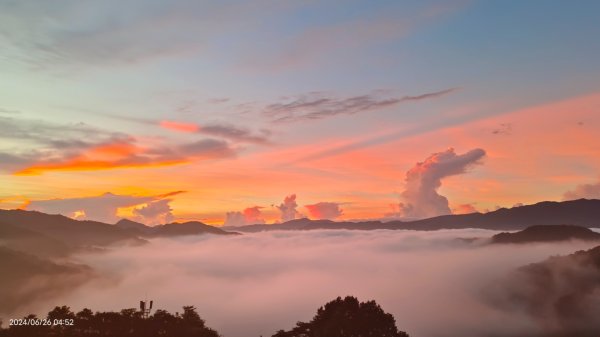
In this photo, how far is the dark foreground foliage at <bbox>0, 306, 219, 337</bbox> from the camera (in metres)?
66.6

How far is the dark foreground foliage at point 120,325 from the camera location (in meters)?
66.6

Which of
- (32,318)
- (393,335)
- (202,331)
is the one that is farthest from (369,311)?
(32,318)

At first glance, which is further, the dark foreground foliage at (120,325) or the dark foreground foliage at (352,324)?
the dark foreground foliage at (352,324)

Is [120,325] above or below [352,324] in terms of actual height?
above

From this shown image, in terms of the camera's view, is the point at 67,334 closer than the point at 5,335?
No

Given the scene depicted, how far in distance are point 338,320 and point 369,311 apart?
5.15 meters

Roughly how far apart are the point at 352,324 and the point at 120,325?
1444 inches

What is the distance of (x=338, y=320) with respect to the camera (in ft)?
227

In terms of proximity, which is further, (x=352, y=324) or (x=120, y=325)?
(x=120, y=325)

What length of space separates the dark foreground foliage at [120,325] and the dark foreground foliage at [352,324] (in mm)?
14732

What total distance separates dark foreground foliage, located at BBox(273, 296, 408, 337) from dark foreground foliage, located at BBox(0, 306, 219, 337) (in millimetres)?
14732

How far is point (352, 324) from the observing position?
68500 mm

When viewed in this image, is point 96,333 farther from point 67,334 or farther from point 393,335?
point 393,335

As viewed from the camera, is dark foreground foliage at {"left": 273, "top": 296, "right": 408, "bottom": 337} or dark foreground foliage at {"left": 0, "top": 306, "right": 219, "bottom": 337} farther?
dark foreground foliage at {"left": 273, "top": 296, "right": 408, "bottom": 337}
